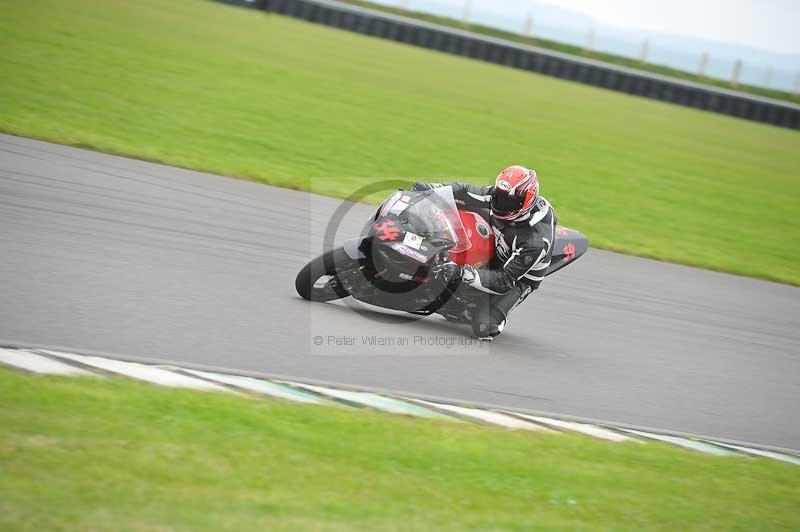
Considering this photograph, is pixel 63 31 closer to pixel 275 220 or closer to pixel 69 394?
pixel 275 220

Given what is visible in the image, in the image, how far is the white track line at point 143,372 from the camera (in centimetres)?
516

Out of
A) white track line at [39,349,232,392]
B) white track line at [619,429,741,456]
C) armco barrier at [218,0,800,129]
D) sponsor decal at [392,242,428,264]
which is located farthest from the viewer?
armco barrier at [218,0,800,129]

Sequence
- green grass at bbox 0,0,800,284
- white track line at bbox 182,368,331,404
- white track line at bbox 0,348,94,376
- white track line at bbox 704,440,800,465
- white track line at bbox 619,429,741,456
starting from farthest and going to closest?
green grass at bbox 0,0,800,284 → white track line at bbox 704,440,800,465 → white track line at bbox 619,429,741,456 → white track line at bbox 182,368,331,404 → white track line at bbox 0,348,94,376

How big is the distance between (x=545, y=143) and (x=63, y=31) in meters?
9.86

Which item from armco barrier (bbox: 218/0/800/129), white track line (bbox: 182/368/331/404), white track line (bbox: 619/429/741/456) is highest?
armco barrier (bbox: 218/0/800/129)

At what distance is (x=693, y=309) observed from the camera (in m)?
9.81

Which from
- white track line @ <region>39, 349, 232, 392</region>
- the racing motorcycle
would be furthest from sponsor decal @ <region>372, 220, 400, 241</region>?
white track line @ <region>39, 349, 232, 392</region>

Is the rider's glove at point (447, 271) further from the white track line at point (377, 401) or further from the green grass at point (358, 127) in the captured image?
the green grass at point (358, 127)

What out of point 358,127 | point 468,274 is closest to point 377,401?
point 468,274

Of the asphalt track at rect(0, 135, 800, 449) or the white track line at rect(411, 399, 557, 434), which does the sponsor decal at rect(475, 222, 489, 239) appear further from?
the white track line at rect(411, 399, 557, 434)

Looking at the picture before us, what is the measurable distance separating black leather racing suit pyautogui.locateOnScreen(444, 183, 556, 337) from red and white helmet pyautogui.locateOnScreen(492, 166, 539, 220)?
0.46ft

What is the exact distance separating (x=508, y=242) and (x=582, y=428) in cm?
178

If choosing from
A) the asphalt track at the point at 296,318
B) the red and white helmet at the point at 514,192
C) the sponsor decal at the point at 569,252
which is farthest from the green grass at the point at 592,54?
the red and white helmet at the point at 514,192

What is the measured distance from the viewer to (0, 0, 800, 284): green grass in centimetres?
1199
